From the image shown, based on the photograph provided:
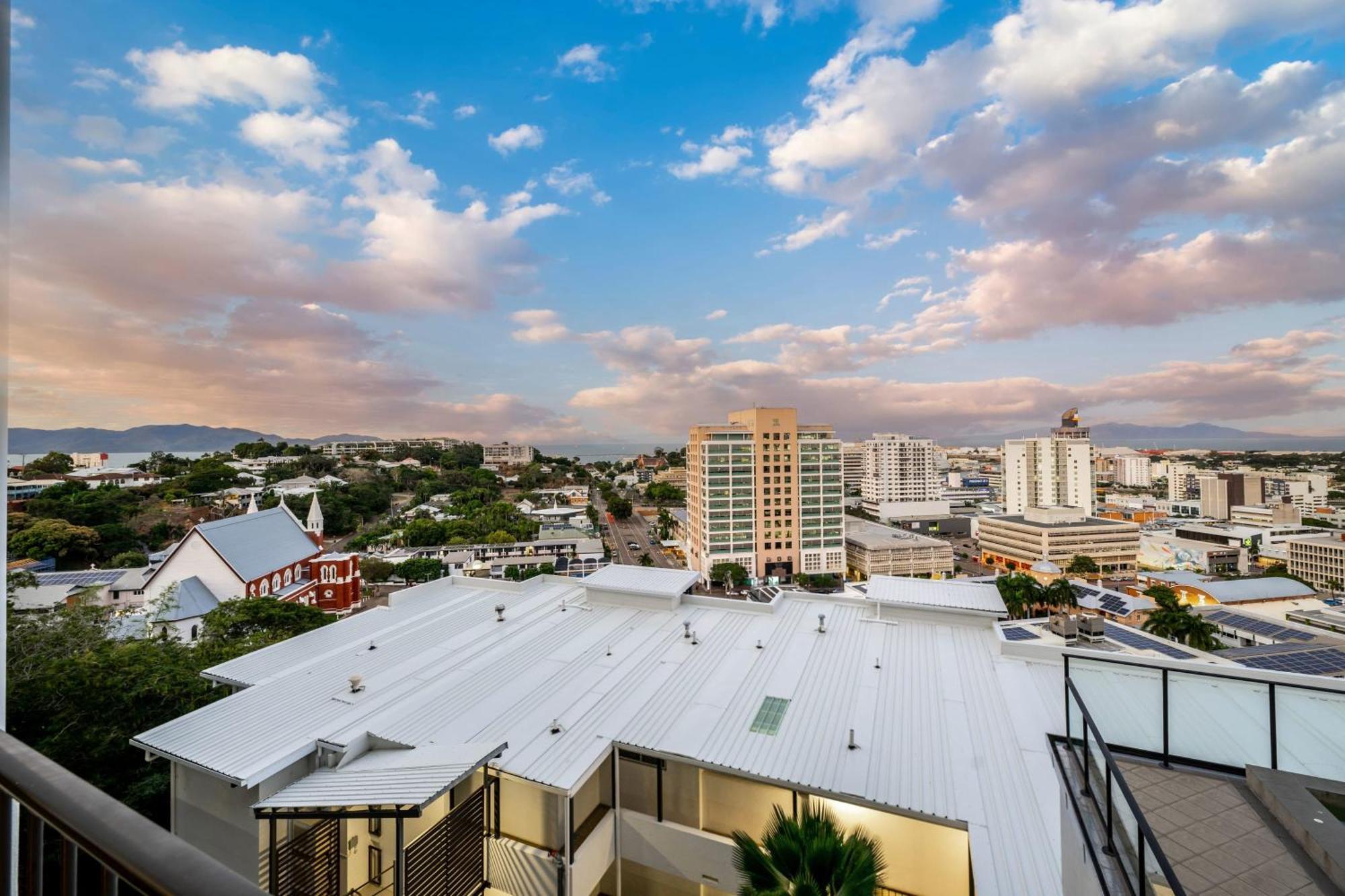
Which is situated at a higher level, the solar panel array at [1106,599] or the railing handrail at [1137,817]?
the railing handrail at [1137,817]

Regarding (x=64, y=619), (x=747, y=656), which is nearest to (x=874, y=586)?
(x=747, y=656)

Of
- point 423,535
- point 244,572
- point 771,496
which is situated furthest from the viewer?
point 771,496

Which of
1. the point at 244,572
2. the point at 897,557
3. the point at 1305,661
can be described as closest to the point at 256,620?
the point at 244,572

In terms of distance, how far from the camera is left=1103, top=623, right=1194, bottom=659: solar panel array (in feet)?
46.4

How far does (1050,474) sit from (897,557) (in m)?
34.5

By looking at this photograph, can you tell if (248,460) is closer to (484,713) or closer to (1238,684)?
(484,713)

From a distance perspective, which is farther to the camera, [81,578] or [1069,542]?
[1069,542]

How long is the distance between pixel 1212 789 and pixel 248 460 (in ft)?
274

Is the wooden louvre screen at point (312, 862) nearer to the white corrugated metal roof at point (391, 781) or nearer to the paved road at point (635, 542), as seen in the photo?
the white corrugated metal roof at point (391, 781)

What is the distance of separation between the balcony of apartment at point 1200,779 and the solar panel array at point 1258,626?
92.0ft

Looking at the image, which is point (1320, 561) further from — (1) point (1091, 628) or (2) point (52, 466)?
(2) point (52, 466)

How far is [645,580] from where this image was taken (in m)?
11.0

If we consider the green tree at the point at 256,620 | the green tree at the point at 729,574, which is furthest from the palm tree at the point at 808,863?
the green tree at the point at 729,574

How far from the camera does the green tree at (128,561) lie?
25703 mm
